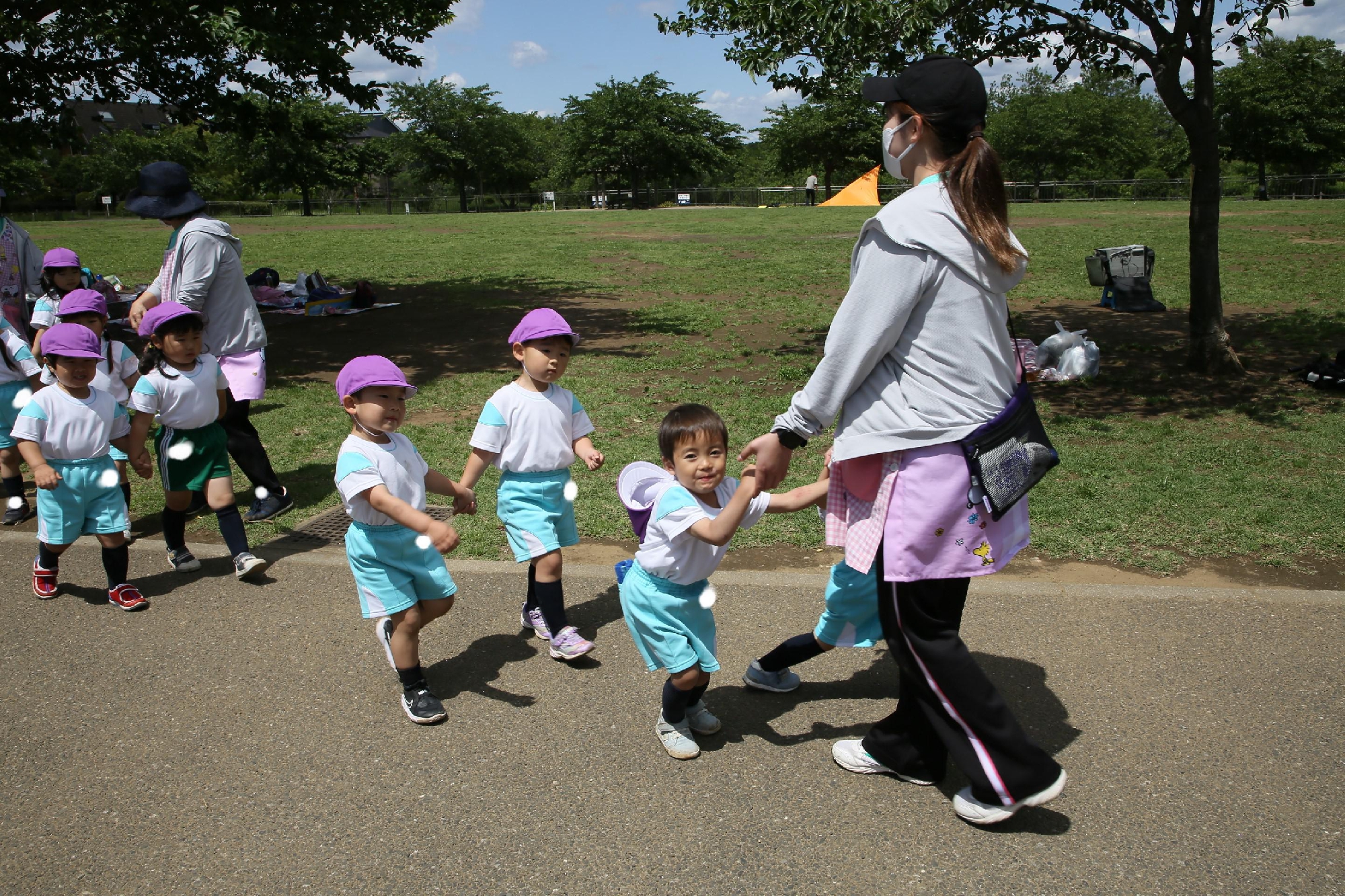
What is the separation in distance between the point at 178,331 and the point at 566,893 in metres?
3.58

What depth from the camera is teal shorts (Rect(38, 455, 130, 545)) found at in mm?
4672

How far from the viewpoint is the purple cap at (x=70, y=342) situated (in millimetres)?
4574

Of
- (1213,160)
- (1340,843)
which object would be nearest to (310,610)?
(1340,843)

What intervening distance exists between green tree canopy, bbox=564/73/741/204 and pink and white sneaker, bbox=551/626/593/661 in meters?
59.2

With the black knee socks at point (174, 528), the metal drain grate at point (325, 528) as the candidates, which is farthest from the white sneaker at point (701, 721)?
Result: the black knee socks at point (174, 528)

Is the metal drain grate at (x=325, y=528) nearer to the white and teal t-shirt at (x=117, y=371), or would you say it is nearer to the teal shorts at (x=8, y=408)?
the white and teal t-shirt at (x=117, y=371)

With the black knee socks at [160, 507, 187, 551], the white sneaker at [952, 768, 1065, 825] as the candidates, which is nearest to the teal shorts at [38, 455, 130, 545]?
the black knee socks at [160, 507, 187, 551]

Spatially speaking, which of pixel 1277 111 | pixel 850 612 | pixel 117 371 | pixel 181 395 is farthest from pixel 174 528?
pixel 1277 111

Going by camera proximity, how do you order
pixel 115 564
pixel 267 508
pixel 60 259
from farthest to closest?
pixel 60 259 < pixel 267 508 < pixel 115 564

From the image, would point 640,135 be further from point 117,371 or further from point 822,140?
point 117,371

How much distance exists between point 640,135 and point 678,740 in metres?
60.3

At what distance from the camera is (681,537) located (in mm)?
3154

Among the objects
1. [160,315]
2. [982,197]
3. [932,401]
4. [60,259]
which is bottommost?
[932,401]

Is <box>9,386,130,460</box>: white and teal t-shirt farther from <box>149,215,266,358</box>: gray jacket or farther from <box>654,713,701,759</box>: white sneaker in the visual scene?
<box>654,713,701,759</box>: white sneaker
